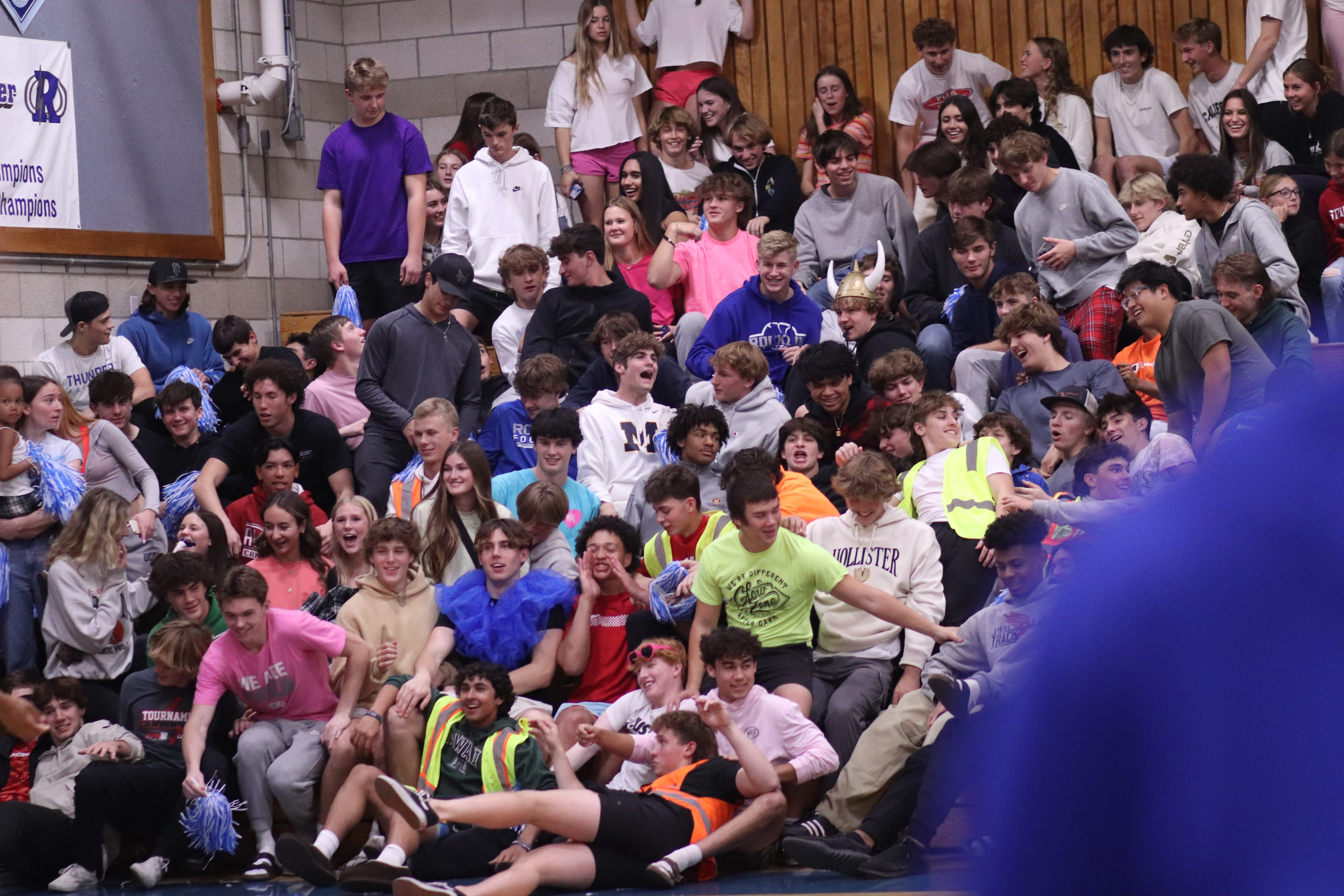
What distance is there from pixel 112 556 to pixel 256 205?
4.83 meters

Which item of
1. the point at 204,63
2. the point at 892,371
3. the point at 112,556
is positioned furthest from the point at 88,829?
the point at 204,63

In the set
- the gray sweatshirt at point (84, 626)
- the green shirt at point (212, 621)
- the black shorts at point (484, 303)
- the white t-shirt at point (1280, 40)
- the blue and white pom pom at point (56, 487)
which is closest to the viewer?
the gray sweatshirt at point (84, 626)

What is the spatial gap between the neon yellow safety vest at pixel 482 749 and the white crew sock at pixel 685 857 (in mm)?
699

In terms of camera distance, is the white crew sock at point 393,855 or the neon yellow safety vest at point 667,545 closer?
the white crew sock at point 393,855

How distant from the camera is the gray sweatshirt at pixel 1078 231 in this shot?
7.50 meters

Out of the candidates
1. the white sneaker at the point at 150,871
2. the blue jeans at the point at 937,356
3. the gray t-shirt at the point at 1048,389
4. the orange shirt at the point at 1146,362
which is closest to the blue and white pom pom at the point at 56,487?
the white sneaker at the point at 150,871

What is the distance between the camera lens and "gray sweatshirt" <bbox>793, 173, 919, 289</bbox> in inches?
338

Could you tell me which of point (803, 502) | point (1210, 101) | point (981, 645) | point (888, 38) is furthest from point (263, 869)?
point (888, 38)

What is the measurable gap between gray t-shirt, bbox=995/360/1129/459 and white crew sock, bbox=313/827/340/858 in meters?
3.41

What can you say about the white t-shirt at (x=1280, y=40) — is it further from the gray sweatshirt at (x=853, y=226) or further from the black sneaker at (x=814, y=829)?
the black sneaker at (x=814, y=829)

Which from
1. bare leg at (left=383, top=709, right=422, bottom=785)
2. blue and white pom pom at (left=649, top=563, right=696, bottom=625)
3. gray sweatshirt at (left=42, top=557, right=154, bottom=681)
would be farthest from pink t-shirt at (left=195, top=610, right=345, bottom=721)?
blue and white pom pom at (left=649, top=563, right=696, bottom=625)

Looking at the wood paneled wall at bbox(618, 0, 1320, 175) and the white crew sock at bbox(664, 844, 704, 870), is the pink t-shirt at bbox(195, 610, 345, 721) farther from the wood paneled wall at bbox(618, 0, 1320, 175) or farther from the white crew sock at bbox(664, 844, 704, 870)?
the wood paneled wall at bbox(618, 0, 1320, 175)

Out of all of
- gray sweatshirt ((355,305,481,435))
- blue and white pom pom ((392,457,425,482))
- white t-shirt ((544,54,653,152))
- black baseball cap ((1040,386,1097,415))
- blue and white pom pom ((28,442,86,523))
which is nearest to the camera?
black baseball cap ((1040,386,1097,415))

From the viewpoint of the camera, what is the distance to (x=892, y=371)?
22.1 ft
